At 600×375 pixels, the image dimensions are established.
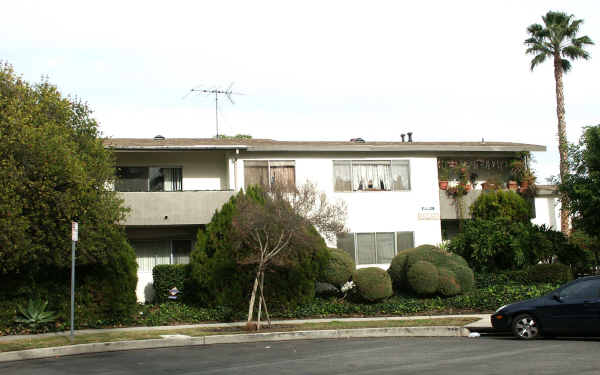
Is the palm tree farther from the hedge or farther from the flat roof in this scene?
the hedge

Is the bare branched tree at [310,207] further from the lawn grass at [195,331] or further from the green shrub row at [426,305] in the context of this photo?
the green shrub row at [426,305]

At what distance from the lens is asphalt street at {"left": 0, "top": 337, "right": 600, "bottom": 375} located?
1048 cm

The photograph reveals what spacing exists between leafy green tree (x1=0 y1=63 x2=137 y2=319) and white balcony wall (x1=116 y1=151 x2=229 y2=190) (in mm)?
4813

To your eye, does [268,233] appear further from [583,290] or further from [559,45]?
[559,45]

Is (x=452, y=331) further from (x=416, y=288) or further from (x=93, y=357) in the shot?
(x=93, y=357)

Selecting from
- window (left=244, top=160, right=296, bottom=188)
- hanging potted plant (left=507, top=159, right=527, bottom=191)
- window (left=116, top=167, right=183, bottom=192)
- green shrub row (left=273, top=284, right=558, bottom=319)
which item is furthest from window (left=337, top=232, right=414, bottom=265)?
window (left=116, top=167, right=183, bottom=192)

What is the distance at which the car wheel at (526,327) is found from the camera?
47.0ft

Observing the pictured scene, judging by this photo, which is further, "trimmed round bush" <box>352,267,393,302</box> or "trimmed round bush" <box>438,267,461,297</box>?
"trimmed round bush" <box>438,267,461,297</box>

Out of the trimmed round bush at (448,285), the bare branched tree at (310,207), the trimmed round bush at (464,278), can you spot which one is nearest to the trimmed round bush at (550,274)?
the trimmed round bush at (464,278)

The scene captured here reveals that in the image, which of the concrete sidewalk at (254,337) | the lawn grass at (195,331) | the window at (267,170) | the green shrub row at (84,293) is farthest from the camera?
the window at (267,170)

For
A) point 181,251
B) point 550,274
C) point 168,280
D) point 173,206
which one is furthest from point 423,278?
point 181,251

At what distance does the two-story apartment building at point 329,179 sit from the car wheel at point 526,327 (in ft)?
33.3

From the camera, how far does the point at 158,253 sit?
2414cm

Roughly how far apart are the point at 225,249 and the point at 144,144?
18.3 feet
